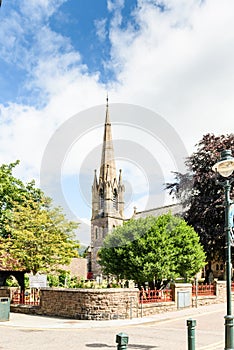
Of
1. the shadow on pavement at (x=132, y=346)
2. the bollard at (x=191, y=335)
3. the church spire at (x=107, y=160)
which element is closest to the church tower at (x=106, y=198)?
the church spire at (x=107, y=160)

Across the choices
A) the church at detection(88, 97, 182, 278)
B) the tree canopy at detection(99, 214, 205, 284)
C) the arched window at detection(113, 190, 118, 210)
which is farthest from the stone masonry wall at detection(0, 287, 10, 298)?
the arched window at detection(113, 190, 118, 210)

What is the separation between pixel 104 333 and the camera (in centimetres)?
1382

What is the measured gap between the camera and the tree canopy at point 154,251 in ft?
80.8

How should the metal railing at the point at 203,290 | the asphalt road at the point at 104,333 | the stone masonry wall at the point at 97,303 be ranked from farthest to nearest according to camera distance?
the metal railing at the point at 203,290
the stone masonry wall at the point at 97,303
the asphalt road at the point at 104,333

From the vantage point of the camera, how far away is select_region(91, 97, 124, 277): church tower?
261ft

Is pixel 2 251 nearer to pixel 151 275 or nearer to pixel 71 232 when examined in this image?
pixel 71 232

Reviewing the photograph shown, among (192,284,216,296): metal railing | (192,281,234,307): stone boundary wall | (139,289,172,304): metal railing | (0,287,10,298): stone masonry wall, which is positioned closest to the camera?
(139,289,172,304): metal railing

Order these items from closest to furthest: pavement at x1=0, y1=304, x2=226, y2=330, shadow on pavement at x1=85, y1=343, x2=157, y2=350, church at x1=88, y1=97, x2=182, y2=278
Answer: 1. shadow on pavement at x1=85, y1=343, x2=157, y2=350
2. pavement at x1=0, y1=304, x2=226, y2=330
3. church at x1=88, y1=97, x2=182, y2=278

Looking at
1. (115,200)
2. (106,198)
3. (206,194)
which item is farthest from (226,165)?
(115,200)

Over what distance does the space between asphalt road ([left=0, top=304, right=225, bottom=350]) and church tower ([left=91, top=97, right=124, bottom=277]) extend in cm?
6132

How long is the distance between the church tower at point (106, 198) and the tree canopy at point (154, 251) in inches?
1994

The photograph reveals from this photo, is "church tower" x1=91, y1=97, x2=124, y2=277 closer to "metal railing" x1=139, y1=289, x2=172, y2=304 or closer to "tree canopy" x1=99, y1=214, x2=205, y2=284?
"tree canopy" x1=99, y1=214, x2=205, y2=284

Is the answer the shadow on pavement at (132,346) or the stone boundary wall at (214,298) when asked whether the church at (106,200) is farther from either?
the shadow on pavement at (132,346)

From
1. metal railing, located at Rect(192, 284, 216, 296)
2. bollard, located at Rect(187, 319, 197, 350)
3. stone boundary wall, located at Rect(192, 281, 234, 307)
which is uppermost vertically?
bollard, located at Rect(187, 319, 197, 350)
